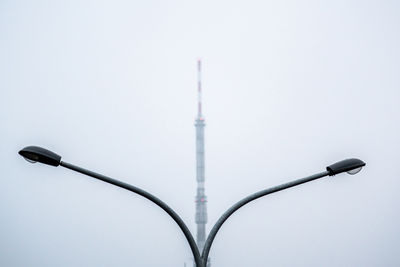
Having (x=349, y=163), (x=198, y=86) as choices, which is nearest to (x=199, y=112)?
(x=198, y=86)

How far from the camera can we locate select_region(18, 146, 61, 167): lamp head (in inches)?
284

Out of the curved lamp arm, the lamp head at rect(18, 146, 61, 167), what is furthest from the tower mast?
the lamp head at rect(18, 146, 61, 167)

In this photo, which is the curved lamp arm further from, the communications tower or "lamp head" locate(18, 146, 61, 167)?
the communications tower

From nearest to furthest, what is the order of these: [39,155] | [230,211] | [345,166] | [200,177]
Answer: [39,155]
[230,211]
[345,166]
[200,177]

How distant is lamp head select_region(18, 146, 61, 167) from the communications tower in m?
78.6

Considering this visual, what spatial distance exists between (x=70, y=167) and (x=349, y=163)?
5006 millimetres

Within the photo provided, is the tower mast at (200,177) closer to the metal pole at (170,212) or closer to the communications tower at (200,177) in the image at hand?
the communications tower at (200,177)

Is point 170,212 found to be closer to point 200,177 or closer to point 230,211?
point 230,211

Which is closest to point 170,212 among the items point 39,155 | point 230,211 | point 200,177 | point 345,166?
point 230,211

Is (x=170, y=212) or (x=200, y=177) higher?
(x=200, y=177)

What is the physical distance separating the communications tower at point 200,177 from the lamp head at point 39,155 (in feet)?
258

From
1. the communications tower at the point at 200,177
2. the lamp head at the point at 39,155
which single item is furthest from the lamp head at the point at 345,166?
the communications tower at the point at 200,177

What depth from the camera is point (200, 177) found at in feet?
302

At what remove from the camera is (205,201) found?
9731cm
